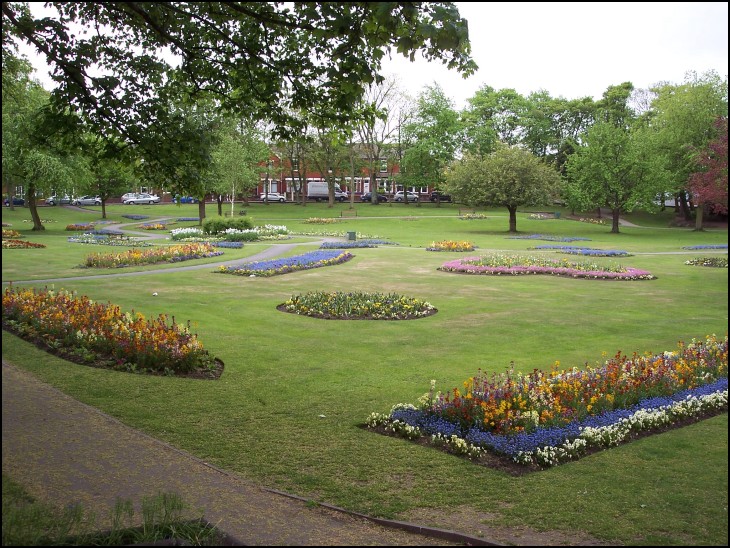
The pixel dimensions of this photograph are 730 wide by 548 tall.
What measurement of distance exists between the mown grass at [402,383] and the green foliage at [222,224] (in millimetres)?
16568

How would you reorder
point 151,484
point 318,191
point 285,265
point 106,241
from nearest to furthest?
point 151,484, point 285,265, point 106,241, point 318,191

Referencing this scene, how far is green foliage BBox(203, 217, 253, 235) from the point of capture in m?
38.9

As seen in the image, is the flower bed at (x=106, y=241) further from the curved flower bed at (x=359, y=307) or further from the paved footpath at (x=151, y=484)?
the paved footpath at (x=151, y=484)

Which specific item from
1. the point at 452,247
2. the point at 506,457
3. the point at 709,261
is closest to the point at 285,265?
the point at 452,247

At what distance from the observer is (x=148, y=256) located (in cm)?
2495

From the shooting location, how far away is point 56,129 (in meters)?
8.25

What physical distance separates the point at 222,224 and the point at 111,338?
29.4m

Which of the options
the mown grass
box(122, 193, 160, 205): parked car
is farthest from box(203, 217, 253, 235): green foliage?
box(122, 193, 160, 205): parked car

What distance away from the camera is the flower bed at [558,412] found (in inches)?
262

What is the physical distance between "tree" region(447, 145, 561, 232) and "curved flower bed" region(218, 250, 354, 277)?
23258mm

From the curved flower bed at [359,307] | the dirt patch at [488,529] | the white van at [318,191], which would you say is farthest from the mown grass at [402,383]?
the white van at [318,191]

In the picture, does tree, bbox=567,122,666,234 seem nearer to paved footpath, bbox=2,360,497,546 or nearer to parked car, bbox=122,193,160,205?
paved footpath, bbox=2,360,497,546

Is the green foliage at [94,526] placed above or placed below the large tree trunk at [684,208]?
below

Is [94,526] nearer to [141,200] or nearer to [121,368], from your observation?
[121,368]
